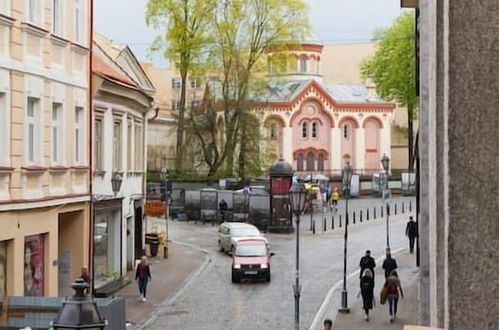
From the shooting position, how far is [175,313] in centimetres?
2491

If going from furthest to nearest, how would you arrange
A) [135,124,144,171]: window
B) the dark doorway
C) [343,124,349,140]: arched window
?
[343,124,349,140]: arched window < the dark doorway < [135,124,144,171]: window

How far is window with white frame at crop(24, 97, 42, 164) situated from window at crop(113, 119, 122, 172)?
8360 mm

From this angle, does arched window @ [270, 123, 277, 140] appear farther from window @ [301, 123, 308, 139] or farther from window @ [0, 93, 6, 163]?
window @ [0, 93, 6, 163]

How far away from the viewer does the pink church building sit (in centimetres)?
8588

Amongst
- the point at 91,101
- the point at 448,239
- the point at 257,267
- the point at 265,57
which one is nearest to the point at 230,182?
the point at 265,57

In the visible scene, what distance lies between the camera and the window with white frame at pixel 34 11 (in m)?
21.4

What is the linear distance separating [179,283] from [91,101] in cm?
727

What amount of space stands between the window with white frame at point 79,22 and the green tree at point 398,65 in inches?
1833

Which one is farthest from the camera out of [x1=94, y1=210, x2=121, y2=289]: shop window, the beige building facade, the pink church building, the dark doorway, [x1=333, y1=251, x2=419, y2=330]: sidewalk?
the pink church building

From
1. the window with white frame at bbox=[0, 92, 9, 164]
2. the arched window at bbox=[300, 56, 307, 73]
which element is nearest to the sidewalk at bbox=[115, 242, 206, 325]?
the window with white frame at bbox=[0, 92, 9, 164]

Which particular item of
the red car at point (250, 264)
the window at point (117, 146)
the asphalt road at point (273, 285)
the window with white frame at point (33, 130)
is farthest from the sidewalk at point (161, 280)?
the window with white frame at point (33, 130)

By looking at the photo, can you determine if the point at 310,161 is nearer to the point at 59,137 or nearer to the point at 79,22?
the point at 79,22

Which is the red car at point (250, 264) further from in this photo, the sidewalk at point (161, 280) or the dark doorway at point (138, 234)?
the dark doorway at point (138, 234)

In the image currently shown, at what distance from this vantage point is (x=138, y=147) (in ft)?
116
